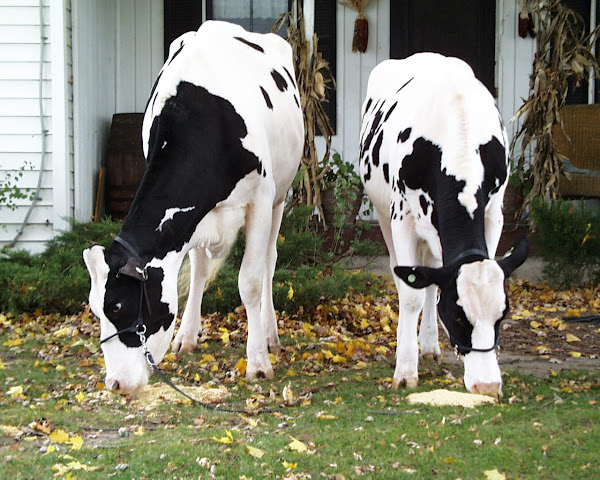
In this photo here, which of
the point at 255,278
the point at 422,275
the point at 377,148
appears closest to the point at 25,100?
the point at 377,148

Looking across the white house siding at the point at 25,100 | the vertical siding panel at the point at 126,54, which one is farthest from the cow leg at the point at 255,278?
the vertical siding panel at the point at 126,54

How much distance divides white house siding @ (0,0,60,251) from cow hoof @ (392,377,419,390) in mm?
5503

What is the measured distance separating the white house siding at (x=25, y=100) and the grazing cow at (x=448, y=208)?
4.80 meters

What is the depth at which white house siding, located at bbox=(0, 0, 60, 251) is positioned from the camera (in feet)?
30.3

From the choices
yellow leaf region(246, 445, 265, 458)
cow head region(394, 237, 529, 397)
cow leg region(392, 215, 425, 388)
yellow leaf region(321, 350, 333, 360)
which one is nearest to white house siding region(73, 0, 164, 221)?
yellow leaf region(321, 350, 333, 360)

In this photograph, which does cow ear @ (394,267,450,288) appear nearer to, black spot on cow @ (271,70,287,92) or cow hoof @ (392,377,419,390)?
cow hoof @ (392,377,419,390)

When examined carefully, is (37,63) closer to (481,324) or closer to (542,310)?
(542,310)

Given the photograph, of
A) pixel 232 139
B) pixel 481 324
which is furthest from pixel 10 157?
pixel 481 324

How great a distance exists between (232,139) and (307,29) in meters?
4.89

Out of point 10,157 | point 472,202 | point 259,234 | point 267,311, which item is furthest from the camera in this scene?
point 10,157

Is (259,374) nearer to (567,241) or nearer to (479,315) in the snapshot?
(479,315)

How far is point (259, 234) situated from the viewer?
17.1ft

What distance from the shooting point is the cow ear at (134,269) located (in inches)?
164

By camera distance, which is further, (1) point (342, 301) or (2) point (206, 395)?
(1) point (342, 301)
